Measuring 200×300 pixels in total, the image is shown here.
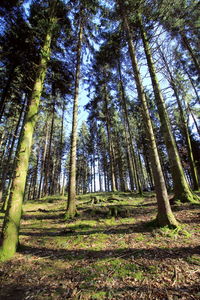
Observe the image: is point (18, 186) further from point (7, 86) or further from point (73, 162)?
point (7, 86)

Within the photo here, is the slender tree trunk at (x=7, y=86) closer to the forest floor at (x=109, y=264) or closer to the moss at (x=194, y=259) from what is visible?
the forest floor at (x=109, y=264)

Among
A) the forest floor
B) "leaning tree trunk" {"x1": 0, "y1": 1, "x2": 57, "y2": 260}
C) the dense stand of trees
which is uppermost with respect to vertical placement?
the dense stand of trees

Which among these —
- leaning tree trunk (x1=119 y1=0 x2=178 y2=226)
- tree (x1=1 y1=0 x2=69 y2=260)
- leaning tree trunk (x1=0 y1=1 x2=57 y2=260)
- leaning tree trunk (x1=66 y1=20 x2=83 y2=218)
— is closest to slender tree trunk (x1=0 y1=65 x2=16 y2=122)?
leaning tree trunk (x1=66 y1=20 x2=83 y2=218)

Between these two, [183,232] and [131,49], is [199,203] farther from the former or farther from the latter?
[131,49]

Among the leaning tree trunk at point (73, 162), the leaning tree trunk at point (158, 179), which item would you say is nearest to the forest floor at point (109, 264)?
the leaning tree trunk at point (158, 179)

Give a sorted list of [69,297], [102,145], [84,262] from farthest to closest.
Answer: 1. [102,145]
2. [84,262]
3. [69,297]

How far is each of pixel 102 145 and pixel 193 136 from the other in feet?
51.6

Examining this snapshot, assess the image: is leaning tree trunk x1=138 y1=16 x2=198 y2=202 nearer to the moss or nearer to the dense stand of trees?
the dense stand of trees

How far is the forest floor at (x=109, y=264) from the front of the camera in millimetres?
2336

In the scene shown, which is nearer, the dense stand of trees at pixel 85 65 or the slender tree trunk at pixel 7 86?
the dense stand of trees at pixel 85 65

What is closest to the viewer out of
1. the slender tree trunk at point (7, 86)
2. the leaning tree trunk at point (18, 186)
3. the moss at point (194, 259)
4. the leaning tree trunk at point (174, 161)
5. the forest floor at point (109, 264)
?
the forest floor at point (109, 264)

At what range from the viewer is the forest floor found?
2.34 metres

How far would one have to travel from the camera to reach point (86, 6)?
29.9 ft

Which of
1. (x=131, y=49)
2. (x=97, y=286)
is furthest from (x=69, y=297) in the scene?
(x=131, y=49)
